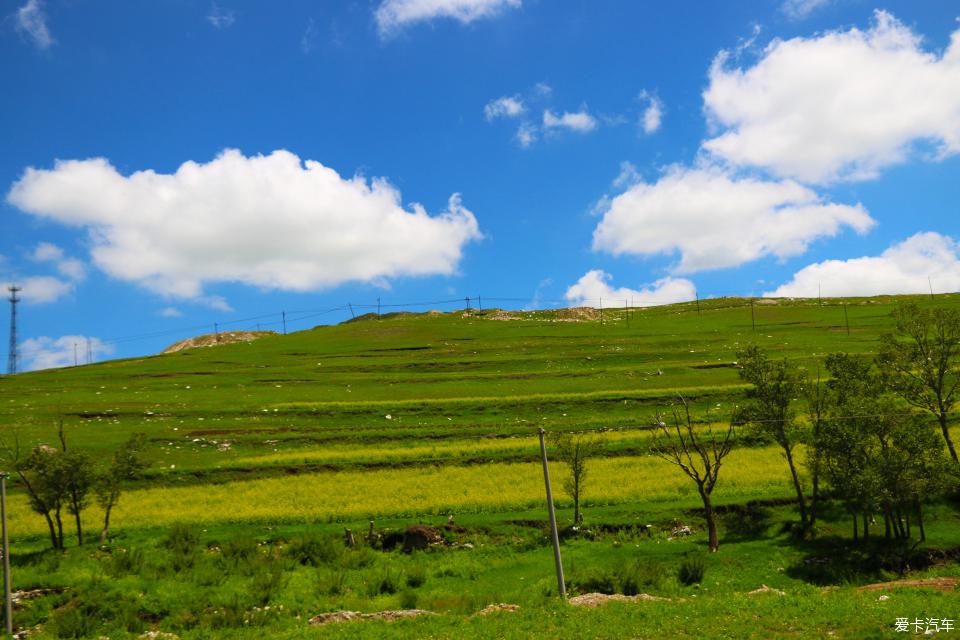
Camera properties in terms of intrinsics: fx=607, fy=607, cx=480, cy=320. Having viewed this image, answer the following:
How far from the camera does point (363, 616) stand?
2442 centimetres

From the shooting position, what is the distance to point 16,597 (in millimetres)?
27203

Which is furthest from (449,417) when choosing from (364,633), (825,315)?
(825,315)

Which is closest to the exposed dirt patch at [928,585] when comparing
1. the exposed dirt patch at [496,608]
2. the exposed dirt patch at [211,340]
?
the exposed dirt patch at [496,608]

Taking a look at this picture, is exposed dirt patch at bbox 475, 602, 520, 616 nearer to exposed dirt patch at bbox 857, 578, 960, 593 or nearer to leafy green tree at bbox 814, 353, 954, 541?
exposed dirt patch at bbox 857, 578, 960, 593

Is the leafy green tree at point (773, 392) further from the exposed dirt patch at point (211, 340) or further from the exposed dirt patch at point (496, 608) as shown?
the exposed dirt patch at point (211, 340)


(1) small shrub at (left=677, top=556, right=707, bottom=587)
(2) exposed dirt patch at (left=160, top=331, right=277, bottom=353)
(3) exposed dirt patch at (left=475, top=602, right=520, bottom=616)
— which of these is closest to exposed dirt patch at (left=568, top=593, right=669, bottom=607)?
(3) exposed dirt patch at (left=475, top=602, right=520, bottom=616)

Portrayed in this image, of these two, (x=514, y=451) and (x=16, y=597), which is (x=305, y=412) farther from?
(x=16, y=597)

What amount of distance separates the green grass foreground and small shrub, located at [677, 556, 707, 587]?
734 mm

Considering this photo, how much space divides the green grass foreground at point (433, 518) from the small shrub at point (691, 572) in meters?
0.73

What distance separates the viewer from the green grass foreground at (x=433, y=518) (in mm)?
23234

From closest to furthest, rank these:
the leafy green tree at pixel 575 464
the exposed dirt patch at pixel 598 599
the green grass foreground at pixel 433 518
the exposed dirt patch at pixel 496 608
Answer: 1. the green grass foreground at pixel 433 518
2. the exposed dirt patch at pixel 496 608
3. the exposed dirt patch at pixel 598 599
4. the leafy green tree at pixel 575 464

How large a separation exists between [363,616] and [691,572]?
52.3ft

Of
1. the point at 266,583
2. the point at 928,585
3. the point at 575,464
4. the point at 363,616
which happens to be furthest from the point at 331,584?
the point at 928,585

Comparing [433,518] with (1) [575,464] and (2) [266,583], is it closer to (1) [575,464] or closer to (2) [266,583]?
(1) [575,464]
